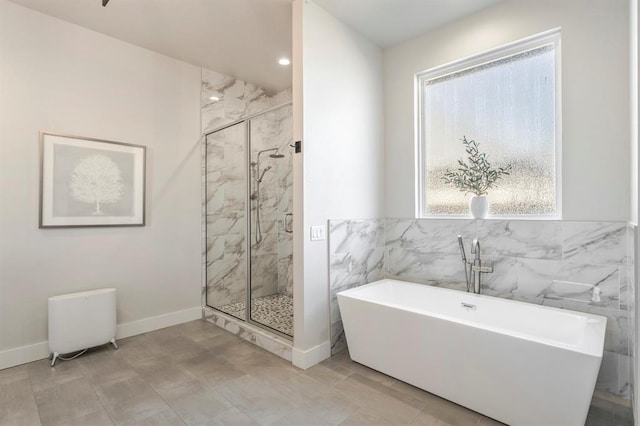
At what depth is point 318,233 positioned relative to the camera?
2684mm

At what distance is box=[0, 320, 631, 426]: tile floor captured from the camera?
1.90 meters

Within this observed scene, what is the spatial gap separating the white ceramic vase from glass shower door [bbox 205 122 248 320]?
86.8 inches

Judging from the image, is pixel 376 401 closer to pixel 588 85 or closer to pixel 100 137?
pixel 588 85

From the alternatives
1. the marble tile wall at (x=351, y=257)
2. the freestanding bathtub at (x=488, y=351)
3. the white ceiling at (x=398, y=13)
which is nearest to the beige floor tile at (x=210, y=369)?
the marble tile wall at (x=351, y=257)

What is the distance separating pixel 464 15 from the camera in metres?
2.80

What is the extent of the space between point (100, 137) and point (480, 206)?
3.54 meters

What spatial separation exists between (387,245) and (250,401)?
195cm

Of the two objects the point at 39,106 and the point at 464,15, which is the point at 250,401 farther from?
the point at 464,15

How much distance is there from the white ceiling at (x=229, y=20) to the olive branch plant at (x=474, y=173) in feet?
3.84

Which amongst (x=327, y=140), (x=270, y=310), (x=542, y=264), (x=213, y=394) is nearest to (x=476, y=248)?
(x=542, y=264)

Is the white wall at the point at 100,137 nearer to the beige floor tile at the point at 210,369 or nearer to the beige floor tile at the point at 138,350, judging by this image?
the beige floor tile at the point at 138,350

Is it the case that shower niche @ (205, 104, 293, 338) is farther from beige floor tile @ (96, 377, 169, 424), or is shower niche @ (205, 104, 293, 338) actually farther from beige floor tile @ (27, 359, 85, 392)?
beige floor tile @ (27, 359, 85, 392)

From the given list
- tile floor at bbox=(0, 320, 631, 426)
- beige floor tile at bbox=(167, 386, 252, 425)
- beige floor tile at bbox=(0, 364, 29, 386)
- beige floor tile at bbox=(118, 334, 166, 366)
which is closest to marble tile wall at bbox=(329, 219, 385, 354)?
tile floor at bbox=(0, 320, 631, 426)

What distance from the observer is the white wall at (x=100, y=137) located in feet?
8.53
